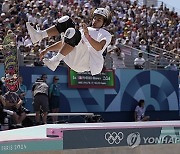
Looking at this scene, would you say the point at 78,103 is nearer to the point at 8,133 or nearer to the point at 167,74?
the point at 167,74

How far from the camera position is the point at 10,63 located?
13617 millimetres

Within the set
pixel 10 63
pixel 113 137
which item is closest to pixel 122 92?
pixel 10 63

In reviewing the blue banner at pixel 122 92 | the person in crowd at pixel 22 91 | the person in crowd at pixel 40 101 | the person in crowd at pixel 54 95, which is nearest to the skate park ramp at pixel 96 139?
the person in crowd at pixel 40 101

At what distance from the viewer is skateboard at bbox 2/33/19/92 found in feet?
44.1

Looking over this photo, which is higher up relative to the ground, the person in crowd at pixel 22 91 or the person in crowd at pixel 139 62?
the person in crowd at pixel 139 62

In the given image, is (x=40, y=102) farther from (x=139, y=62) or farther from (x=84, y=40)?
(x=84, y=40)

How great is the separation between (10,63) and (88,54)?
20.3 feet

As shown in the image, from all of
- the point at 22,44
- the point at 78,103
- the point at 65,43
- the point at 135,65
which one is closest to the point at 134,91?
the point at 135,65

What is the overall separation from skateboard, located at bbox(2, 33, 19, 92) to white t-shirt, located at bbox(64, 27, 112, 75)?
5863 mm

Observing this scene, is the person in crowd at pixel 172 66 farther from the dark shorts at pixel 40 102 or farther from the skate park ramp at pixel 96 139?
the skate park ramp at pixel 96 139

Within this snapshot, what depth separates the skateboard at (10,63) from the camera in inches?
529

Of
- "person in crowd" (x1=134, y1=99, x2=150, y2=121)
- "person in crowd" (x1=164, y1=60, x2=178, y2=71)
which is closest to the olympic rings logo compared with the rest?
"person in crowd" (x1=134, y1=99, x2=150, y2=121)

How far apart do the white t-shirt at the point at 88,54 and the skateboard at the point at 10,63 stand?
19.2 ft

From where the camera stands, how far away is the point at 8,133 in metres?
6.47
